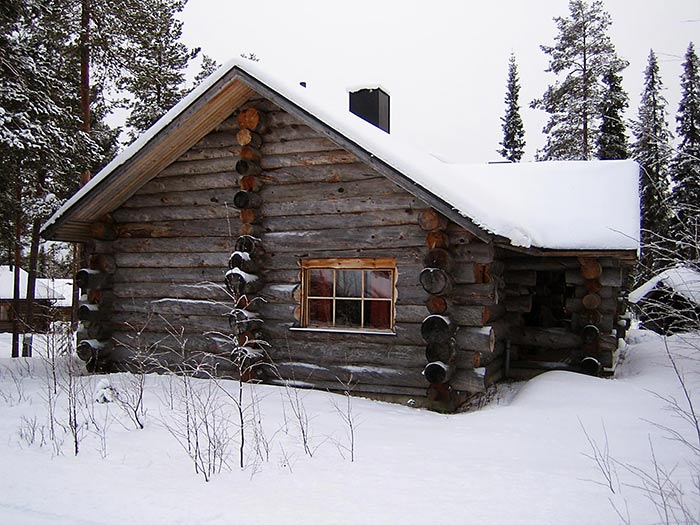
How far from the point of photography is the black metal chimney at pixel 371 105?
13.7 metres

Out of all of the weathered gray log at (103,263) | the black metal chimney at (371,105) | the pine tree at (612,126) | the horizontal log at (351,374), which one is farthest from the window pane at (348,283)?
the pine tree at (612,126)

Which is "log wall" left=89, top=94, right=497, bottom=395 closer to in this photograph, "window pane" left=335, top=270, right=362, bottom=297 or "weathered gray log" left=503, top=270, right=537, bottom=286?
"window pane" left=335, top=270, right=362, bottom=297

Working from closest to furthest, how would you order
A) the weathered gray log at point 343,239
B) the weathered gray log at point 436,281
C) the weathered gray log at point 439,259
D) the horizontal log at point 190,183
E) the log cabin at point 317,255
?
the weathered gray log at point 436,281 → the weathered gray log at point 439,259 → the log cabin at point 317,255 → the weathered gray log at point 343,239 → the horizontal log at point 190,183

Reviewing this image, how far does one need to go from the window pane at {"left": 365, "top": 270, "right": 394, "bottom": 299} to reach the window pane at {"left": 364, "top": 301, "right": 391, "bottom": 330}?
0.12 m

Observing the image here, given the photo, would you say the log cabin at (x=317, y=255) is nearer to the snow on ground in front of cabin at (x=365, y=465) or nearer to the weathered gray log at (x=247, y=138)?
the weathered gray log at (x=247, y=138)

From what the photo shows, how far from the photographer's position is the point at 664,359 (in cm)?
1175

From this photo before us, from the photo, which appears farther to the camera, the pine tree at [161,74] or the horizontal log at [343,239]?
the pine tree at [161,74]

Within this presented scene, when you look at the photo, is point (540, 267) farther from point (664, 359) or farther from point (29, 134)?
point (29, 134)

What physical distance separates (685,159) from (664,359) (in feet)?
23.6

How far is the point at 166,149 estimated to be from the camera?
10117 millimetres

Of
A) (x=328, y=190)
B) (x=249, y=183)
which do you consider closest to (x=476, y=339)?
(x=328, y=190)

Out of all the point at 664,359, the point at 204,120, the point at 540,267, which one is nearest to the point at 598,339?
the point at 540,267

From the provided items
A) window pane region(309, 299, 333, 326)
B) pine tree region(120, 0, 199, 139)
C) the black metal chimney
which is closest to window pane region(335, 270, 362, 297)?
window pane region(309, 299, 333, 326)

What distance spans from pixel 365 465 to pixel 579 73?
27.8 m
